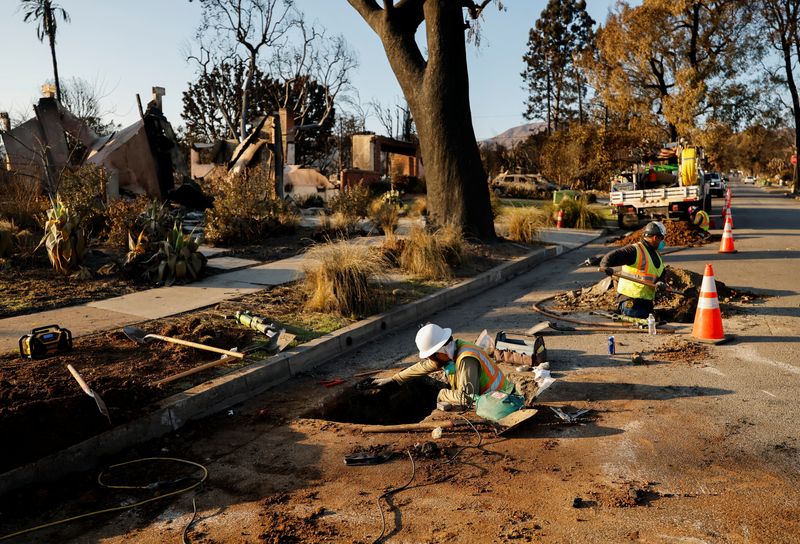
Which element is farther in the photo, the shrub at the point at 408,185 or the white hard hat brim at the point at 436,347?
the shrub at the point at 408,185

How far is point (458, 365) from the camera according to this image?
4930mm

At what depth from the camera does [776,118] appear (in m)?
40.8

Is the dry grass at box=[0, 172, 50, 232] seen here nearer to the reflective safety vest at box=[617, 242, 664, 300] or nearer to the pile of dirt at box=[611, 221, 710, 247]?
the reflective safety vest at box=[617, 242, 664, 300]

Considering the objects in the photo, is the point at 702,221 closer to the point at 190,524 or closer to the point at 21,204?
the point at 21,204

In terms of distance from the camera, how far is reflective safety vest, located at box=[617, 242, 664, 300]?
24.6 feet

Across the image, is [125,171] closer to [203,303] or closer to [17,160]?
[17,160]

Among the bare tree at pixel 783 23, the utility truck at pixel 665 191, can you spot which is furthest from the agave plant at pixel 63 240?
the bare tree at pixel 783 23

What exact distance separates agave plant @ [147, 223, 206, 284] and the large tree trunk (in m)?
5.02

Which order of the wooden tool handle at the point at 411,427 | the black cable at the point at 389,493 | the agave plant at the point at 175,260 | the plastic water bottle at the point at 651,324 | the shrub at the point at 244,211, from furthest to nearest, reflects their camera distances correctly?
the shrub at the point at 244,211
the agave plant at the point at 175,260
the plastic water bottle at the point at 651,324
the wooden tool handle at the point at 411,427
the black cable at the point at 389,493

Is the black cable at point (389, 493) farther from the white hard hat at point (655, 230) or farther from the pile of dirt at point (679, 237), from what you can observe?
the pile of dirt at point (679, 237)

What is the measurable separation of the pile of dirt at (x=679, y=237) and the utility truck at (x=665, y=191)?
164 centimetres

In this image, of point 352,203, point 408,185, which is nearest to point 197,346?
point 352,203

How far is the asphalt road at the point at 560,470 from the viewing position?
3.38 m

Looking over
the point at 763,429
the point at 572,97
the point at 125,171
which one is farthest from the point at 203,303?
the point at 572,97
